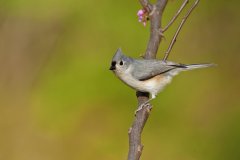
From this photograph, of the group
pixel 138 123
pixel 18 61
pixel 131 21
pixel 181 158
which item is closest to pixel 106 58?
pixel 131 21

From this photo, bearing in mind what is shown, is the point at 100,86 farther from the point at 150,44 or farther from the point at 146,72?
the point at 150,44

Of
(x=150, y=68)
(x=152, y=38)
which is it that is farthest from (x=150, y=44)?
(x=150, y=68)

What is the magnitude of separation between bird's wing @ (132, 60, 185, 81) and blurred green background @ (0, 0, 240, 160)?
1.63 meters

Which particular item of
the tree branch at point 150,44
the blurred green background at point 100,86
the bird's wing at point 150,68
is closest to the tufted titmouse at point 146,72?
the bird's wing at point 150,68

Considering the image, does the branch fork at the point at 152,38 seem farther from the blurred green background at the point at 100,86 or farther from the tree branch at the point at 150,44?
the blurred green background at the point at 100,86

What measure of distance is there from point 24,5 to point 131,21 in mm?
1038

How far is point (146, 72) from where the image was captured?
2582 mm

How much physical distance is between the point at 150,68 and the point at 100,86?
2.18 m

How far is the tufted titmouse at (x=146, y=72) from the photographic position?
8.12 feet

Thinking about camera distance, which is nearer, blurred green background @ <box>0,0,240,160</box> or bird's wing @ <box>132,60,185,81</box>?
bird's wing @ <box>132,60,185,81</box>

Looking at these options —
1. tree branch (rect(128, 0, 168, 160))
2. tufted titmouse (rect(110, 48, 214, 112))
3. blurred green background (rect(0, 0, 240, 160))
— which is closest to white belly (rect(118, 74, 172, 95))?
tufted titmouse (rect(110, 48, 214, 112))

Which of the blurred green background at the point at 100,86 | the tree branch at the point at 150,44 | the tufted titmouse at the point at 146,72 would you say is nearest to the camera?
the tree branch at the point at 150,44

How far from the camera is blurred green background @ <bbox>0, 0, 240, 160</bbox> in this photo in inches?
169

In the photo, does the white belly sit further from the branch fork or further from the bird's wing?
the branch fork
